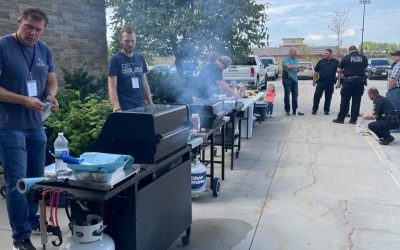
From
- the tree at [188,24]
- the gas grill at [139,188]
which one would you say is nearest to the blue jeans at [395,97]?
the tree at [188,24]

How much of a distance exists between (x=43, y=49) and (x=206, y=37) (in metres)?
5.43

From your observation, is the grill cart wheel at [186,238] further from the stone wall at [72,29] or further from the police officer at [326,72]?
the police officer at [326,72]

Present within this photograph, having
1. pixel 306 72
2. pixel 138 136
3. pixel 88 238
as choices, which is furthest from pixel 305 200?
pixel 306 72

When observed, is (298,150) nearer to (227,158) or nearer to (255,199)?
(227,158)

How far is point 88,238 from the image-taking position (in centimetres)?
217

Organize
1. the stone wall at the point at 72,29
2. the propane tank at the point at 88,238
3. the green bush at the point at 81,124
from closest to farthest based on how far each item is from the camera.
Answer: the propane tank at the point at 88,238 → the green bush at the point at 81,124 → the stone wall at the point at 72,29

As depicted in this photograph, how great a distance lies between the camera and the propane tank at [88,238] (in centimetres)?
217

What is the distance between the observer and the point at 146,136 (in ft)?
8.07

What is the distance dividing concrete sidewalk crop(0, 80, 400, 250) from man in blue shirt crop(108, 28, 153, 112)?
4.43 feet

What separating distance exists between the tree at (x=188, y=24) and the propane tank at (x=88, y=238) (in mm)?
6255

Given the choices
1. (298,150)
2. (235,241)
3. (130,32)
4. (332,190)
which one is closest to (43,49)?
(130,32)

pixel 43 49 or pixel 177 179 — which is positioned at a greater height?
pixel 43 49

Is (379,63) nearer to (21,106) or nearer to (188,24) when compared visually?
(188,24)

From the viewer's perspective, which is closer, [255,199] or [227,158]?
[255,199]
